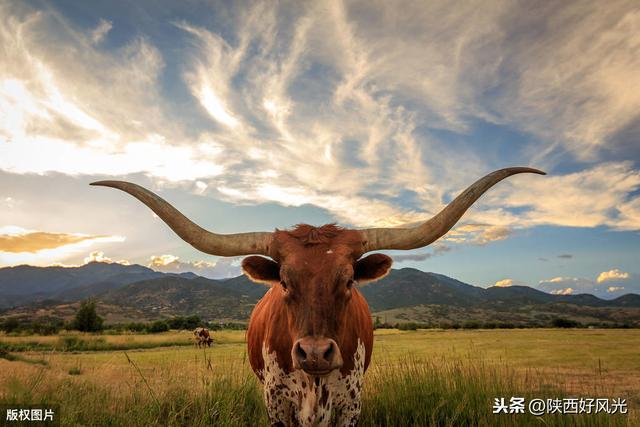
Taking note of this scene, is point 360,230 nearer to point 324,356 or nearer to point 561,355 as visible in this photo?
point 324,356

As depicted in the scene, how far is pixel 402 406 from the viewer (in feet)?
21.2

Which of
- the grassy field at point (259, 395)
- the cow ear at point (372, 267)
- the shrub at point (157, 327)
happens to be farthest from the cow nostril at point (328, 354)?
the shrub at point (157, 327)

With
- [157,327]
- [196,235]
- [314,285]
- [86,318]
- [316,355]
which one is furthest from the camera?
[86,318]

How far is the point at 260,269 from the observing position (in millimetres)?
4242

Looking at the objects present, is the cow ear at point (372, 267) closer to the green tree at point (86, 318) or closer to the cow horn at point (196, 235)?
the cow horn at point (196, 235)

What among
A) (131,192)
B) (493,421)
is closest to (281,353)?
(131,192)

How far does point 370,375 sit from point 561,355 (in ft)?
37.7

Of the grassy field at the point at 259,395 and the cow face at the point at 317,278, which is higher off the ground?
the cow face at the point at 317,278

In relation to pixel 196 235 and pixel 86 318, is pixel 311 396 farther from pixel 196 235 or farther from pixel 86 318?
pixel 86 318

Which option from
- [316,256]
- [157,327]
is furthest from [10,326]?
[316,256]

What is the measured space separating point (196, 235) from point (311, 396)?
2.21 metres

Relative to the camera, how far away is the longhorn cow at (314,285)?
11.5 feet

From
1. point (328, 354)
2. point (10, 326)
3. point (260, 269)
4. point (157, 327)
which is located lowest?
point (157, 327)

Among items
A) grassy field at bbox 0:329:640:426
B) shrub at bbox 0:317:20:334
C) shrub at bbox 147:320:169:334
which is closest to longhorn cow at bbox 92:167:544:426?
grassy field at bbox 0:329:640:426
